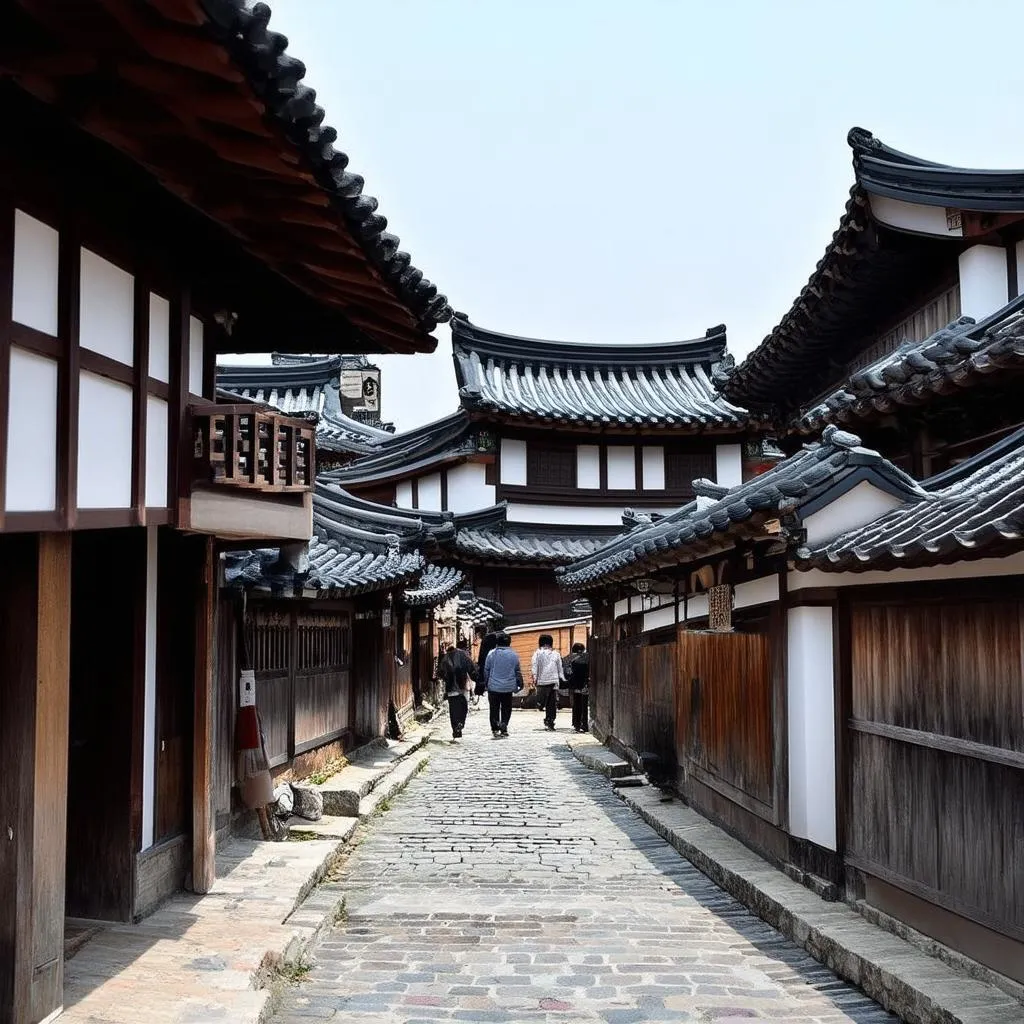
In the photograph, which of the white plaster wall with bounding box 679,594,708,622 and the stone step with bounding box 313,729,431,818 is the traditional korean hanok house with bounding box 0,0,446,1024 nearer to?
the stone step with bounding box 313,729,431,818

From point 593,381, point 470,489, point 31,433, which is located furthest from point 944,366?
point 593,381

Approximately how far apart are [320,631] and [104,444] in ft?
30.9

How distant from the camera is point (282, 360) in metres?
51.7

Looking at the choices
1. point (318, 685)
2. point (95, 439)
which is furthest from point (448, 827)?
point (95, 439)

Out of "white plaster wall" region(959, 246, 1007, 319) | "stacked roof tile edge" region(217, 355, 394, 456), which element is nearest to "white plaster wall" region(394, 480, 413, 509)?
"stacked roof tile edge" region(217, 355, 394, 456)

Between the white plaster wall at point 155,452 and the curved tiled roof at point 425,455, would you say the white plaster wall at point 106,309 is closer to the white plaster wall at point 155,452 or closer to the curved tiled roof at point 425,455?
the white plaster wall at point 155,452

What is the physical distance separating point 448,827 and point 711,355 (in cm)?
2938

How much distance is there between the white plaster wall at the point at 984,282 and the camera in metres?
10.5

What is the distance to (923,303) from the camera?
39.4 feet

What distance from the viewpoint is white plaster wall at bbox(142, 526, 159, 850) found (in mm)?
8289

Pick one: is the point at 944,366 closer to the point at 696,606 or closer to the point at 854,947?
the point at 854,947

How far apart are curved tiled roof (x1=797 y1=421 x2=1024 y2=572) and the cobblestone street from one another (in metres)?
2.75

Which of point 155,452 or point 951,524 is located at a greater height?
point 155,452

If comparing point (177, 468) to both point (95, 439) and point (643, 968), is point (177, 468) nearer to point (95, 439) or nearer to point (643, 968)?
point (95, 439)
